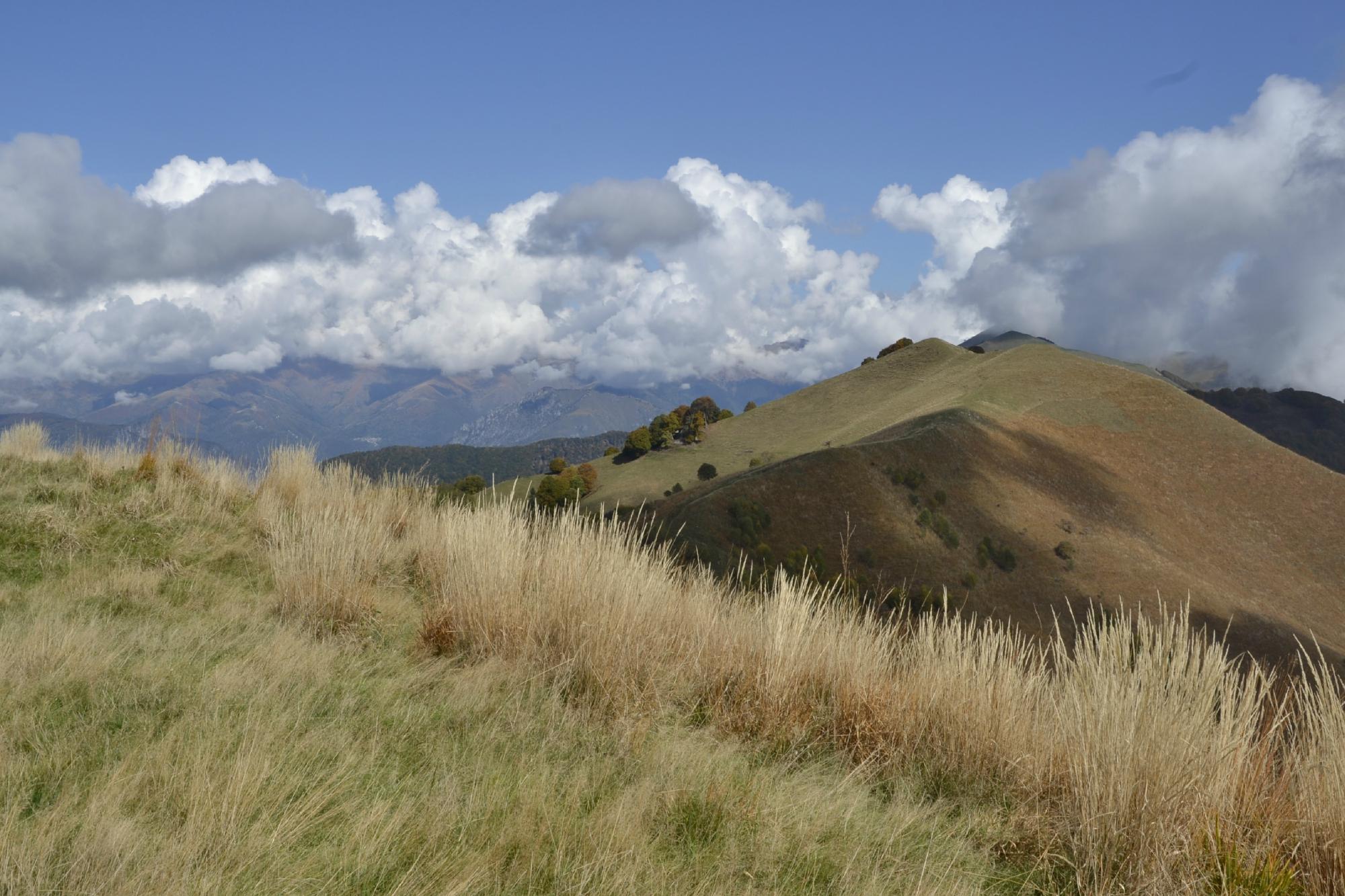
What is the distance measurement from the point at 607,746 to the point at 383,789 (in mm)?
1120

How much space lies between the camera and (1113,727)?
3553 millimetres

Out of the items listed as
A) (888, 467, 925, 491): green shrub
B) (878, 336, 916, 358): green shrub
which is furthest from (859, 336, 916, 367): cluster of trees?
(888, 467, 925, 491): green shrub

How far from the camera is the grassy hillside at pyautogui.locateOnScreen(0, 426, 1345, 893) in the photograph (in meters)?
2.72

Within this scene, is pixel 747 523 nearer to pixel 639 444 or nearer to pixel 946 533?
pixel 946 533

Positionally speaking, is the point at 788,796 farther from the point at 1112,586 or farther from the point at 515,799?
the point at 1112,586

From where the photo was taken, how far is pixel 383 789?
312cm

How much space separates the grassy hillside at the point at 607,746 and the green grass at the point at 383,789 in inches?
0.6

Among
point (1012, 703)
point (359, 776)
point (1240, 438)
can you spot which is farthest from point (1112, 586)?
point (359, 776)

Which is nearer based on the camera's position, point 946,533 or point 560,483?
point 946,533

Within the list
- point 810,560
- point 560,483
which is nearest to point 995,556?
point 810,560

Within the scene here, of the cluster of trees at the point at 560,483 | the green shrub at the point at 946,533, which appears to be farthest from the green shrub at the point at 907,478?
the cluster of trees at the point at 560,483

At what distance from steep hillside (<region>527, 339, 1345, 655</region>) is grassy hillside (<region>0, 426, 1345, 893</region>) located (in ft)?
65.0

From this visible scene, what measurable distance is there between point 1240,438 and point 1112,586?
33683 mm

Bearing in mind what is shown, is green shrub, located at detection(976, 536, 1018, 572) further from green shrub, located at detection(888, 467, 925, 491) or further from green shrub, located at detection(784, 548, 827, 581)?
green shrub, located at detection(784, 548, 827, 581)
